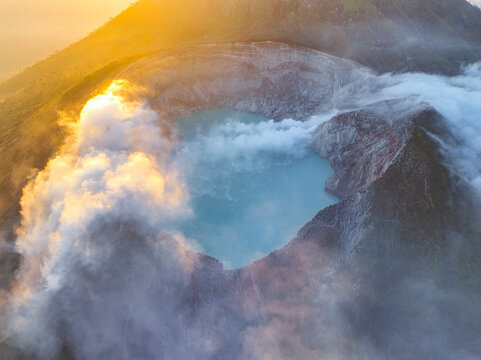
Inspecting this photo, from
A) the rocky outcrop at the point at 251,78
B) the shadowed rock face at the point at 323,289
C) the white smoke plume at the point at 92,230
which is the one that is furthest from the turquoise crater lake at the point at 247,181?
the shadowed rock face at the point at 323,289

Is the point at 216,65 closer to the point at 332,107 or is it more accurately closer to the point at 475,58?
the point at 332,107

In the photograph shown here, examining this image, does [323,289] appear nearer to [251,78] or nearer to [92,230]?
[92,230]

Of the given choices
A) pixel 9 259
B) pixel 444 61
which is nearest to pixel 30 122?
pixel 9 259

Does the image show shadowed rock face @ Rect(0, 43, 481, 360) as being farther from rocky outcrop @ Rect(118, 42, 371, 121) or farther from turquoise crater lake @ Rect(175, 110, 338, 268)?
rocky outcrop @ Rect(118, 42, 371, 121)

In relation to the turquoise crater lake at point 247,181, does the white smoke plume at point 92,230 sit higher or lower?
higher

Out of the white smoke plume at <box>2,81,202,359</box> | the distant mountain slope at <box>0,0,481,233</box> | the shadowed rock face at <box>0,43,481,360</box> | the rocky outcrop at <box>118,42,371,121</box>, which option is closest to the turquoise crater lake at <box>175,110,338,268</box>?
the rocky outcrop at <box>118,42,371,121</box>

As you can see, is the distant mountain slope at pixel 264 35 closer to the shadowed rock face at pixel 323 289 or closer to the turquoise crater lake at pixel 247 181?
the turquoise crater lake at pixel 247 181
